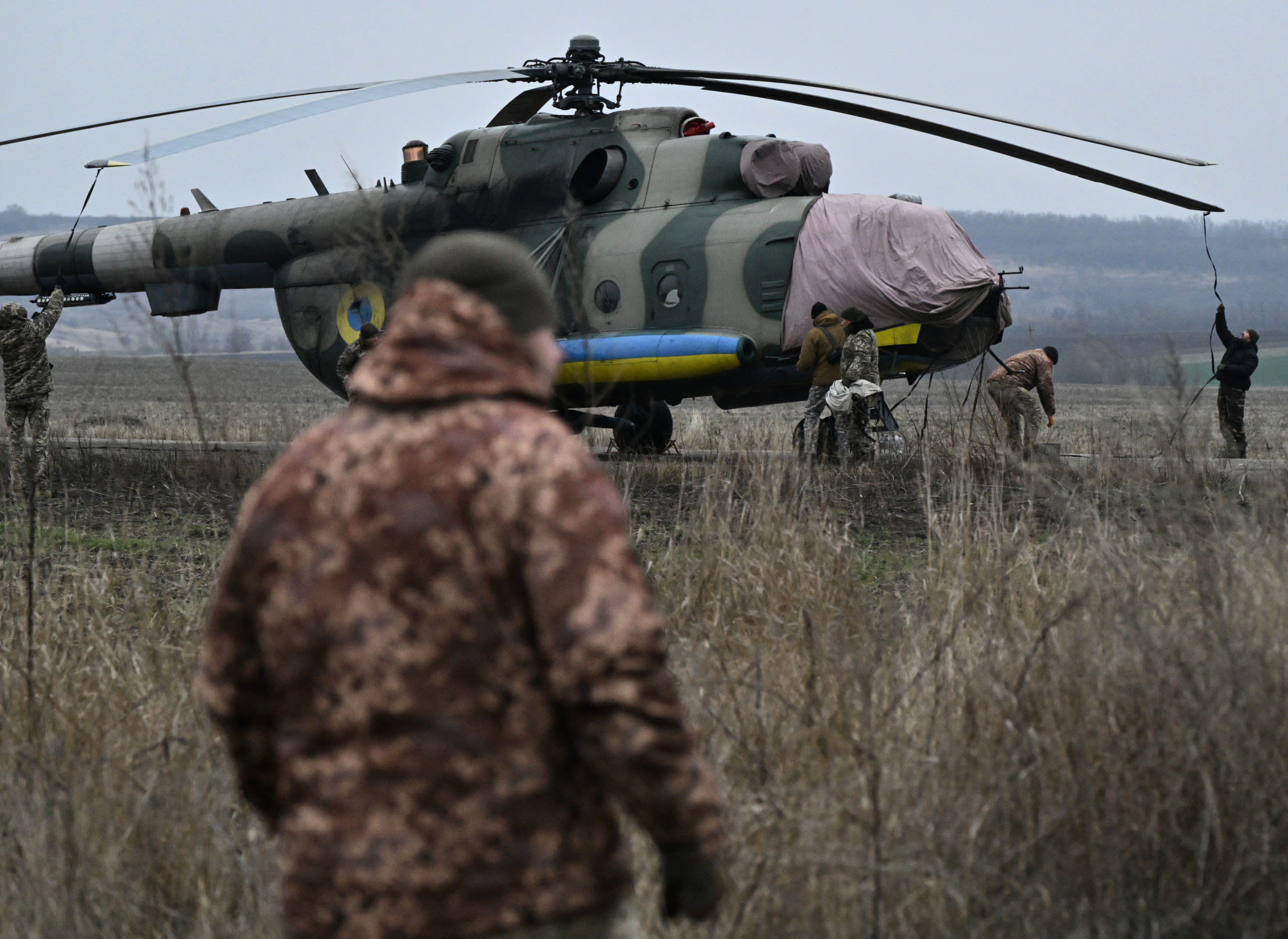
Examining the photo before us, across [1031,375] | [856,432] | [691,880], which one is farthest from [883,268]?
[691,880]

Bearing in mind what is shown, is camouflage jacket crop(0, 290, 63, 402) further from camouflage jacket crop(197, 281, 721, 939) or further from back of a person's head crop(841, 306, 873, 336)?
camouflage jacket crop(197, 281, 721, 939)

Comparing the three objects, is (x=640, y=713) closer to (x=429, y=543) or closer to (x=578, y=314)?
(x=429, y=543)

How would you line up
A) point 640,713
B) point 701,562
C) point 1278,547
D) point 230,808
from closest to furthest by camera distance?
point 640,713, point 230,808, point 1278,547, point 701,562

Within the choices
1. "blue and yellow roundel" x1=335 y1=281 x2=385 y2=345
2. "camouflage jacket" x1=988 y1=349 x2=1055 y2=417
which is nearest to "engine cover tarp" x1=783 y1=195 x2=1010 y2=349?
"camouflage jacket" x1=988 y1=349 x2=1055 y2=417

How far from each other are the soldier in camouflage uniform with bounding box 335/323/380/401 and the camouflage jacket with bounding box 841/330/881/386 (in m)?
3.73

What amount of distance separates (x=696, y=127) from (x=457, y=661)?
379 inches

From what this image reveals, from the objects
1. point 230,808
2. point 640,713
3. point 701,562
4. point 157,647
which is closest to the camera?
point 640,713

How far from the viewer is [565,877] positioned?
1.75 metres

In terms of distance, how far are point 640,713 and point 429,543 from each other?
1.24 feet

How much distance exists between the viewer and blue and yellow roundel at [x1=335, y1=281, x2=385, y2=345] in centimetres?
1130

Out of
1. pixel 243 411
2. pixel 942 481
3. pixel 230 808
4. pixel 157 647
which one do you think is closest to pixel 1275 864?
pixel 230 808

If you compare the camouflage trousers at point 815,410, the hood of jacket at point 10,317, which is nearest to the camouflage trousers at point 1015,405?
the camouflage trousers at point 815,410

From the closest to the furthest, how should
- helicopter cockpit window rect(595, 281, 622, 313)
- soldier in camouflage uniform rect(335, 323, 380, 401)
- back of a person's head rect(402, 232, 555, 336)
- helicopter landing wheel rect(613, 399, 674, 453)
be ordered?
back of a person's head rect(402, 232, 555, 336) → soldier in camouflage uniform rect(335, 323, 380, 401) → helicopter cockpit window rect(595, 281, 622, 313) → helicopter landing wheel rect(613, 399, 674, 453)

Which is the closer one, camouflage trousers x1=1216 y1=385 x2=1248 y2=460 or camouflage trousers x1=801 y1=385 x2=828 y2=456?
camouflage trousers x1=801 y1=385 x2=828 y2=456
